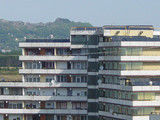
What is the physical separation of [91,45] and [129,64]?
16.5 meters

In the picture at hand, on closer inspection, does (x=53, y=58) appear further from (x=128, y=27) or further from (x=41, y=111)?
(x=128, y=27)

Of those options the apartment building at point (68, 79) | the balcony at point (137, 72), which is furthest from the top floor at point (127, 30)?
the balcony at point (137, 72)

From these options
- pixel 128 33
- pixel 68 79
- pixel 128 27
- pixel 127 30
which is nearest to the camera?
pixel 127 30

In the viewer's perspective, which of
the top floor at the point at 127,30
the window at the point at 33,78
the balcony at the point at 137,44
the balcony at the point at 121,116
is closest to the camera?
the balcony at the point at 121,116

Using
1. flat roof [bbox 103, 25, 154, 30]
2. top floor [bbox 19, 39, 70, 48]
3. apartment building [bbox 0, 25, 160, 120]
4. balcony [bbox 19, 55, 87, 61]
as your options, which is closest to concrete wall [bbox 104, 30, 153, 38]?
apartment building [bbox 0, 25, 160, 120]

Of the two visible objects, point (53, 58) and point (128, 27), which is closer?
point (128, 27)

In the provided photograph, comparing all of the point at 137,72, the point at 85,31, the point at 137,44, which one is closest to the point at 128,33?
the point at 137,44

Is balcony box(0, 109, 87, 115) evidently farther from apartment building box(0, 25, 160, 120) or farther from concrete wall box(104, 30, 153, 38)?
concrete wall box(104, 30, 153, 38)

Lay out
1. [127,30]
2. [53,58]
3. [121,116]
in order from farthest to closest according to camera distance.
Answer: [53,58] → [127,30] → [121,116]

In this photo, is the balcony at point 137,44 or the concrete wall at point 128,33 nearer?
the balcony at point 137,44

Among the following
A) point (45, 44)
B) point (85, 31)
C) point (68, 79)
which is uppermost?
point (85, 31)

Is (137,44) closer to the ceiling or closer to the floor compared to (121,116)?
closer to the ceiling

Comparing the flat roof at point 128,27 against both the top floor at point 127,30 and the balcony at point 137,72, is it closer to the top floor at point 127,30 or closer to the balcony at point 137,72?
the top floor at point 127,30

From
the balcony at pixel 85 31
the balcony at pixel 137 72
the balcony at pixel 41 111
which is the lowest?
the balcony at pixel 41 111
